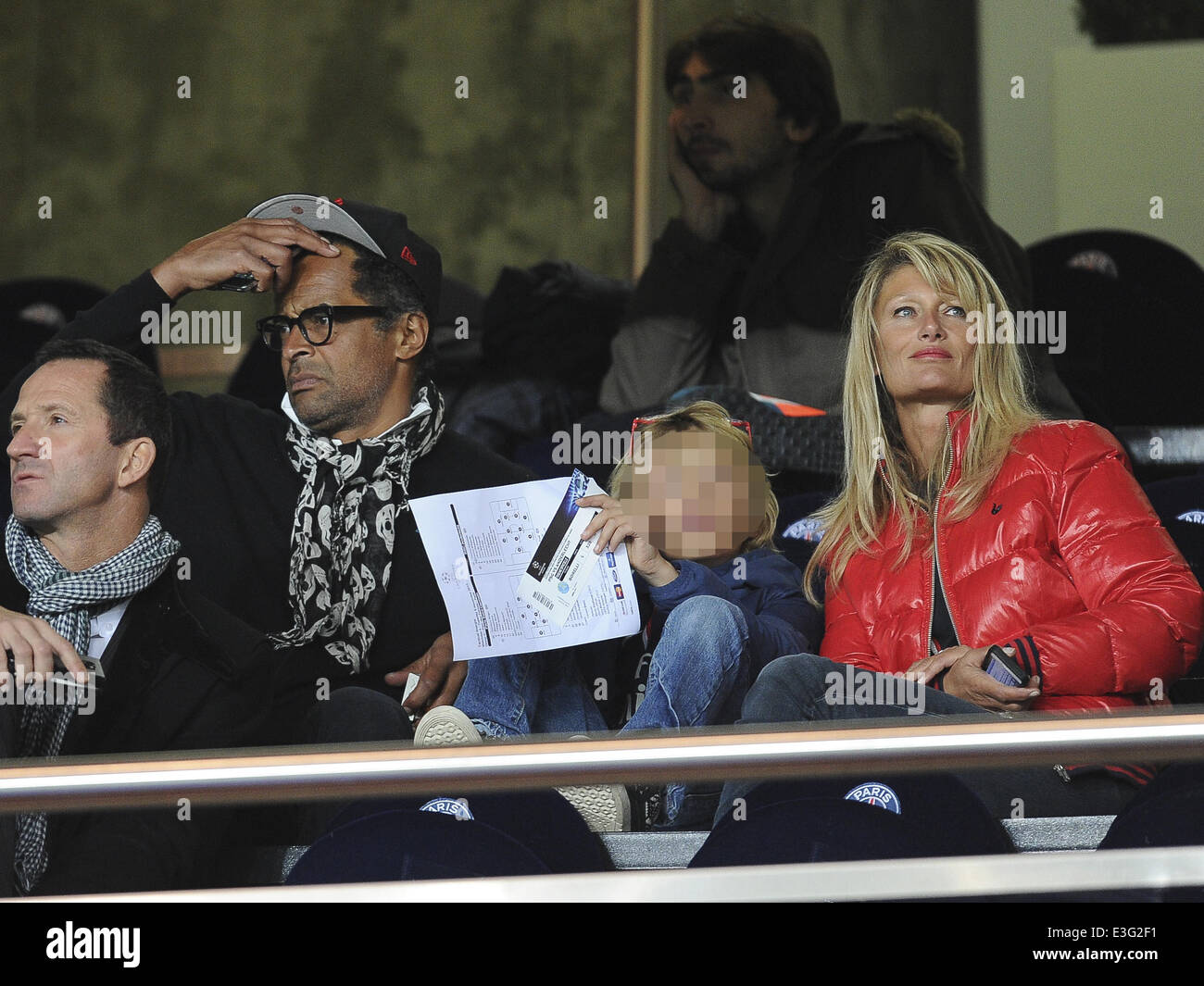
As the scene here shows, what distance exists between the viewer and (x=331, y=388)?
2238 mm

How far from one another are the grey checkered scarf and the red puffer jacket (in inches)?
36.1

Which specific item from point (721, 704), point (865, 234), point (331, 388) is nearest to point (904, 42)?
point (865, 234)

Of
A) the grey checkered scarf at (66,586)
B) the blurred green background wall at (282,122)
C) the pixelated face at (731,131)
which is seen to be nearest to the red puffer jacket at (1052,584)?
the grey checkered scarf at (66,586)

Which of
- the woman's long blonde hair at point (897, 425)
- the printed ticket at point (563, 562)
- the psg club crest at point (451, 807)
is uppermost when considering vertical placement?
the woman's long blonde hair at point (897, 425)

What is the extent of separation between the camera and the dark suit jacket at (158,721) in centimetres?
160

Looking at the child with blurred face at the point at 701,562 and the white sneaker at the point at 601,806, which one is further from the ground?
the child with blurred face at the point at 701,562

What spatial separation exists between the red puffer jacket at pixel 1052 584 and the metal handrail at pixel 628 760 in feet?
1.98

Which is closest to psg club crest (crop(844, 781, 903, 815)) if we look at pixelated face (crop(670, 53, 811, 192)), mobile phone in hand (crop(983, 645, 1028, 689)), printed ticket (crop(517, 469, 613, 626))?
mobile phone in hand (crop(983, 645, 1028, 689))

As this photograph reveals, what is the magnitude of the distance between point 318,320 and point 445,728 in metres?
0.78

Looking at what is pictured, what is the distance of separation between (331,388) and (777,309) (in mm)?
875

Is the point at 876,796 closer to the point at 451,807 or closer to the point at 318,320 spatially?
the point at 451,807

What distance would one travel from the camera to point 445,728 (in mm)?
1732

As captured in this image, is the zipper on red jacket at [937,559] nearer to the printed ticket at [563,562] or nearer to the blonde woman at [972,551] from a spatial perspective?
the blonde woman at [972,551]
